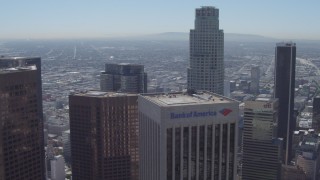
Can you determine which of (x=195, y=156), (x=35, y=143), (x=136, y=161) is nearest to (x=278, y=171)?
(x=136, y=161)

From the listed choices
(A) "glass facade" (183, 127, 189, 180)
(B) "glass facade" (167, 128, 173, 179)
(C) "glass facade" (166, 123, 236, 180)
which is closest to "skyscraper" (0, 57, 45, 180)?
(B) "glass facade" (167, 128, 173, 179)

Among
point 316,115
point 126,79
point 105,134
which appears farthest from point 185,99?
point 316,115

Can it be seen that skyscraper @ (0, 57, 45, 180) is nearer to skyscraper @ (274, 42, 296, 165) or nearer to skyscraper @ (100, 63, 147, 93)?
skyscraper @ (100, 63, 147, 93)

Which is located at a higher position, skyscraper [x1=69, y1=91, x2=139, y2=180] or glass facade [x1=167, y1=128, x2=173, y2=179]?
glass facade [x1=167, y1=128, x2=173, y2=179]

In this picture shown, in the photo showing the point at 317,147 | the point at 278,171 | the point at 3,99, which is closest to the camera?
the point at 3,99

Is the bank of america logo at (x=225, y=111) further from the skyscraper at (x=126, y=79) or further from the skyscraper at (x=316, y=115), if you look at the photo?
the skyscraper at (x=316, y=115)

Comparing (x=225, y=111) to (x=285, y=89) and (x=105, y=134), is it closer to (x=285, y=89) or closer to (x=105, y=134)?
(x=105, y=134)

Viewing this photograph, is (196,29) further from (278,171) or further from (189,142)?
(189,142)
